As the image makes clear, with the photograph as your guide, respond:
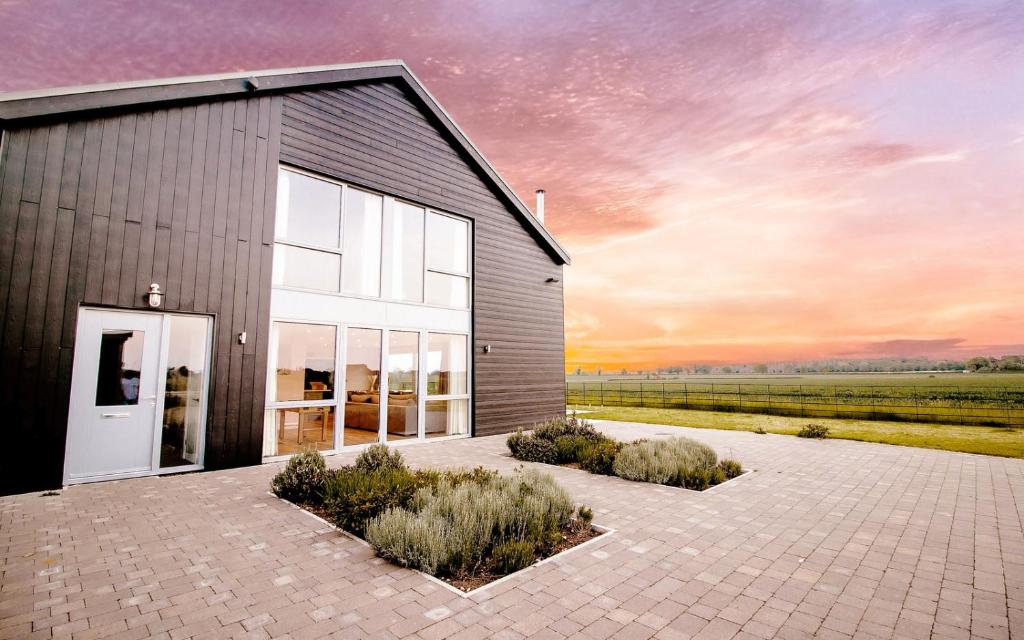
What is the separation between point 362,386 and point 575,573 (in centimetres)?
650

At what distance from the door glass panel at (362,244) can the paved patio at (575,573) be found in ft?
13.9

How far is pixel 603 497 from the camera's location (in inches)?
218

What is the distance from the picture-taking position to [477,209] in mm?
11305

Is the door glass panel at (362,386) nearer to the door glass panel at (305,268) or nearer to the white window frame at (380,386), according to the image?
the white window frame at (380,386)

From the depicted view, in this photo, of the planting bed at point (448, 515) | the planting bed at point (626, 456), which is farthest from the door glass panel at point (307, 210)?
the planting bed at point (626, 456)

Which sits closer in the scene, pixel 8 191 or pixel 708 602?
pixel 708 602

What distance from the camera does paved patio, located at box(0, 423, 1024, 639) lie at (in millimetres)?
2604

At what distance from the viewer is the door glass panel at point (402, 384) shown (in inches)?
364

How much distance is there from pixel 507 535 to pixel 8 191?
7321mm

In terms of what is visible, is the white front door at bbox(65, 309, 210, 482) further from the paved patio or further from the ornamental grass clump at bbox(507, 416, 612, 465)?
the ornamental grass clump at bbox(507, 416, 612, 465)

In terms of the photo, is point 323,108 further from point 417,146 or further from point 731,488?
point 731,488

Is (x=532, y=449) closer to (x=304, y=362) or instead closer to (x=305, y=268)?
(x=304, y=362)

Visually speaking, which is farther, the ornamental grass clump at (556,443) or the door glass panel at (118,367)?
the ornamental grass clump at (556,443)

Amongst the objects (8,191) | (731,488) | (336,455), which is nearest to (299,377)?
(336,455)
